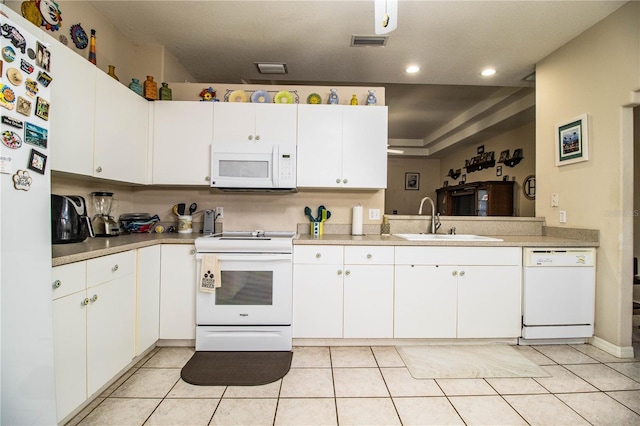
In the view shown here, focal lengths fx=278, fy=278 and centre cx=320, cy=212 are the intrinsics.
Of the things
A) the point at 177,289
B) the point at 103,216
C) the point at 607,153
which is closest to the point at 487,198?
the point at 607,153

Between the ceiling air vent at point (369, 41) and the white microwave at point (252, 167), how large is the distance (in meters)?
1.10

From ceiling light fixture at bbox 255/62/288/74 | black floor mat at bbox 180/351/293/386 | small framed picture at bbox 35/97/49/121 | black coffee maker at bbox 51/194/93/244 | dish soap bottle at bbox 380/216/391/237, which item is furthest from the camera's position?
ceiling light fixture at bbox 255/62/288/74

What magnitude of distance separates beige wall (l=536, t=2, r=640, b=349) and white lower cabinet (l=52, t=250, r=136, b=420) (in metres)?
3.50

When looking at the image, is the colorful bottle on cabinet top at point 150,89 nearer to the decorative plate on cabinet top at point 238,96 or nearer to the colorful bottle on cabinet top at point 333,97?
the decorative plate on cabinet top at point 238,96

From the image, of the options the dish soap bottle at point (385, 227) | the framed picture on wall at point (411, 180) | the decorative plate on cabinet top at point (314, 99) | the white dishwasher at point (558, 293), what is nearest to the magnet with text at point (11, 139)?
the decorative plate on cabinet top at point (314, 99)

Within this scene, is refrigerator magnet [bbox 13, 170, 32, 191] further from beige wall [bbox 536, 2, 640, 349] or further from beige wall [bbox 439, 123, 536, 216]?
beige wall [bbox 439, 123, 536, 216]

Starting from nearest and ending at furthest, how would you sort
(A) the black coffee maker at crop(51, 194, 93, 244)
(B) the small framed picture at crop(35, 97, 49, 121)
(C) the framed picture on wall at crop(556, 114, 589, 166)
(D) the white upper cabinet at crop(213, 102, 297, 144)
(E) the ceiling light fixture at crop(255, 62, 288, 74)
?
(B) the small framed picture at crop(35, 97, 49, 121)
(A) the black coffee maker at crop(51, 194, 93, 244)
(C) the framed picture on wall at crop(556, 114, 589, 166)
(D) the white upper cabinet at crop(213, 102, 297, 144)
(E) the ceiling light fixture at crop(255, 62, 288, 74)

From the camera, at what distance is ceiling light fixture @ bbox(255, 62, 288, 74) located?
2.84 m

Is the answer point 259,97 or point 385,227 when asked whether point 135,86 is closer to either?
point 259,97

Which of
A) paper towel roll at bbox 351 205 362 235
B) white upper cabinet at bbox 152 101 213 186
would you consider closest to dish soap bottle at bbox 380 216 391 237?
paper towel roll at bbox 351 205 362 235

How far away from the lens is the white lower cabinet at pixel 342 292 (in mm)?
2156

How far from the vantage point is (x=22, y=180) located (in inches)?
42.5

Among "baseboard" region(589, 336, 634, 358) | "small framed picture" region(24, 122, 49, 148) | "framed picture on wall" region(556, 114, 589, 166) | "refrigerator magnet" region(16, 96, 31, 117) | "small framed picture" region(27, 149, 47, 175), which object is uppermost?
"framed picture on wall" region(556, 114, 589, 166)

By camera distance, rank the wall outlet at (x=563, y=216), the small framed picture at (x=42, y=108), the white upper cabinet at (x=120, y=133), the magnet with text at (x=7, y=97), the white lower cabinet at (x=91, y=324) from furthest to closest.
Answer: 1. the wall outlet at (x=563, y=216)
2. the white upper cabinet at (x=120, y=133)
3. the white lower cabinet at (x=91, y=324)
4. the small framed picture at (x=42, y=108)
5. the magnet with text at (x=7, y=97)
